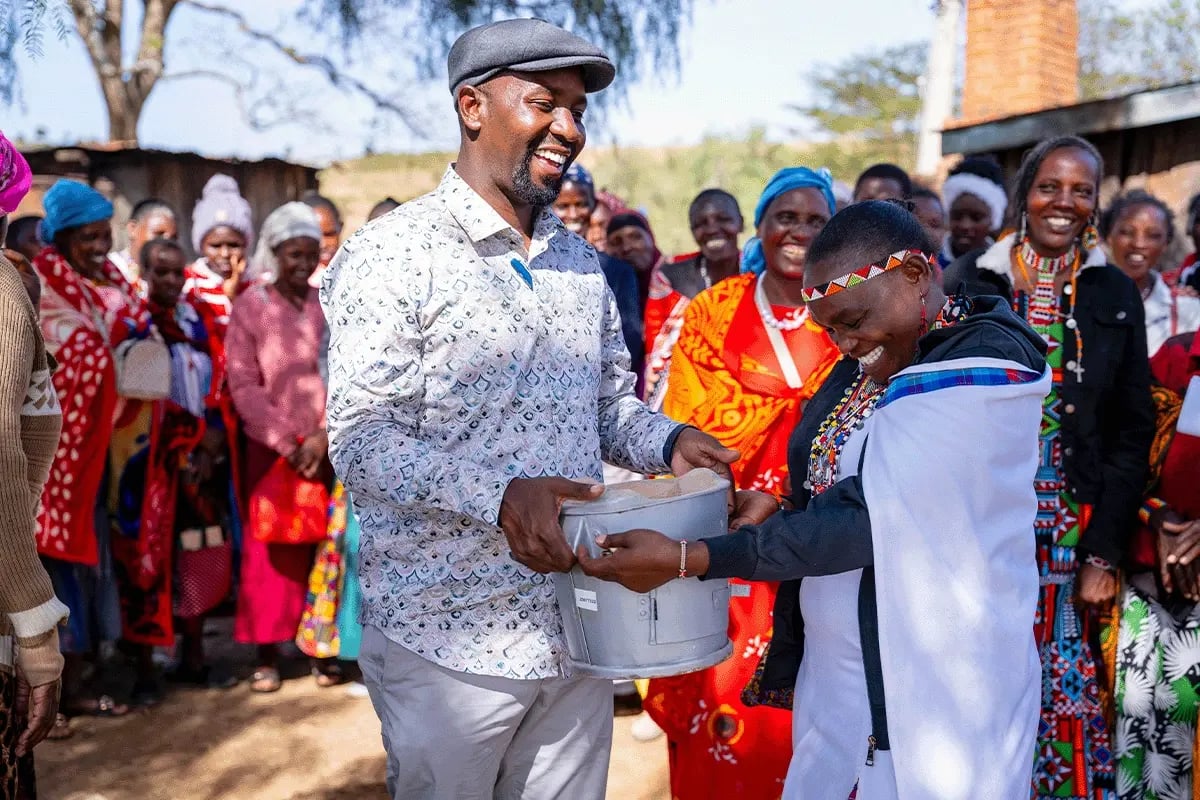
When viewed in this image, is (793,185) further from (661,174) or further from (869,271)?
(661,174)

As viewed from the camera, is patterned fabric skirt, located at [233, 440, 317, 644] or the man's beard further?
patterned fabric skirt, located at [233, 440, 317, 644]

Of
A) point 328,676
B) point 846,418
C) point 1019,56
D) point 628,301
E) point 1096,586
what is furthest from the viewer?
point 1019,56

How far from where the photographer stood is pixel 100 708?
5.34 metres

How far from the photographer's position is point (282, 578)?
5781mm

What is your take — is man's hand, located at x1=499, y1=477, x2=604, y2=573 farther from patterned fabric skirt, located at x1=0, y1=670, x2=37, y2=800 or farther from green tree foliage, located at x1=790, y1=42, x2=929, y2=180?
green tree foliage, located at x1=790, y1=42, x2=929, y2=180

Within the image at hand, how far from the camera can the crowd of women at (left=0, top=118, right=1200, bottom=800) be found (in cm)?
351

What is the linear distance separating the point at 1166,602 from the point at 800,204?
1.74 metres

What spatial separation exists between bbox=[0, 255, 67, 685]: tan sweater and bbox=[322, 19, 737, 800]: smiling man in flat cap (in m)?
0.58

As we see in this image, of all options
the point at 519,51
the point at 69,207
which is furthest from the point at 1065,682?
the point at 69,207

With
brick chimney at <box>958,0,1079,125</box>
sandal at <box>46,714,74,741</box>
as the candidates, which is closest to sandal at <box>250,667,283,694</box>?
sandal at <box>46,714,74,741</box>

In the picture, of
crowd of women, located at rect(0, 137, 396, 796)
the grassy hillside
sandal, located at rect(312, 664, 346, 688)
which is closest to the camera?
crowd of women, located at rect(0, 137, 396, 796)

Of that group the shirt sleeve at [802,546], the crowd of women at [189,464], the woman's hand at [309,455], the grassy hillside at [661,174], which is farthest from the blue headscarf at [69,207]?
the grassy hillside at [661,174]

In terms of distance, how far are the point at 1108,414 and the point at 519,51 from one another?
7.37ft

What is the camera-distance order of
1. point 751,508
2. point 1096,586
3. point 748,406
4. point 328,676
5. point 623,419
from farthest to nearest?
point 328,676 < point 748,406 < point 1096,586 < point 623,419 < point 751,508
